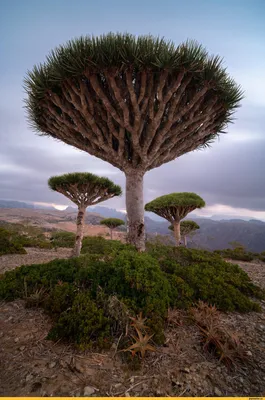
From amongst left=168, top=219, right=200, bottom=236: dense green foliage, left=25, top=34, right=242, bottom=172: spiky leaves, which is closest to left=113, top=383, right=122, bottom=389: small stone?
left=25, top=34, right=242, bottom=172: spiky leaves

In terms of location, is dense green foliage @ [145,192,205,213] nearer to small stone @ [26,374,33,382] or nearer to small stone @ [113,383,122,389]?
small stone @ [113,383,122,389]

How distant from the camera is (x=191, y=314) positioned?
319 cm

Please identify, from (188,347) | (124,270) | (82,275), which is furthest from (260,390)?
(82,275)

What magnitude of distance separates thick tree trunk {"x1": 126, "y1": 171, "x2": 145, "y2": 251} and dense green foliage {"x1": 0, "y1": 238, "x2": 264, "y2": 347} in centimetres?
135

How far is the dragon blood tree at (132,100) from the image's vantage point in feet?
14.2

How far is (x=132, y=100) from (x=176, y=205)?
448 inches

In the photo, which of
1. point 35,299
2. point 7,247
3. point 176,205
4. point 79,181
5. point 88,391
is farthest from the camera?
point 176,205

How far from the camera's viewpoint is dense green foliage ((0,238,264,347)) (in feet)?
8.29

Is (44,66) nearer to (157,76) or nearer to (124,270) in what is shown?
(157,76)

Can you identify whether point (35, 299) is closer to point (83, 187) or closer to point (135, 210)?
point (135, 210)

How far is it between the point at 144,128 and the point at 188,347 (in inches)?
214

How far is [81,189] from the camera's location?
1130cm

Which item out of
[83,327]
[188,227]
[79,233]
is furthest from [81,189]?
[188,227]

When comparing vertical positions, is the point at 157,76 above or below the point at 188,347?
above
